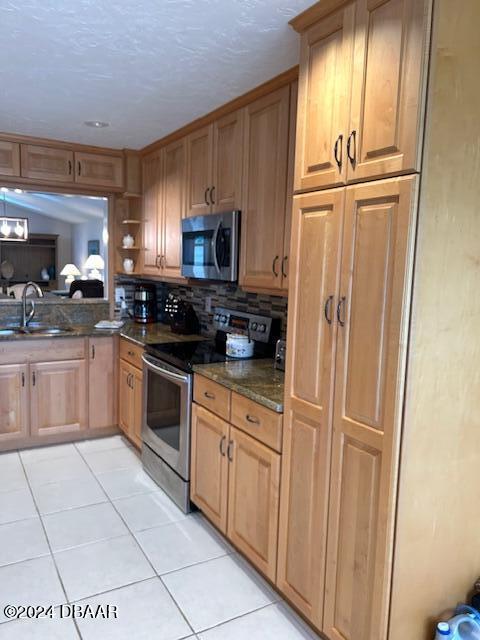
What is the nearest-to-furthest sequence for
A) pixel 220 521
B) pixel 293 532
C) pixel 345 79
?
pixel 345 79, pixel 293 532, pixel 220 521

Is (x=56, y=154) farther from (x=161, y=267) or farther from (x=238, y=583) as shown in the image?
(x=238, y=583)

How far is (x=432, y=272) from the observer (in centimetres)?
145

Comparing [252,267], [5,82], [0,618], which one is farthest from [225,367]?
[5,82]

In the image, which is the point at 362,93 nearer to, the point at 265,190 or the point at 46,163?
the point at 265,190

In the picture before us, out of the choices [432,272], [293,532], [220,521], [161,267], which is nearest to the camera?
[432,272]

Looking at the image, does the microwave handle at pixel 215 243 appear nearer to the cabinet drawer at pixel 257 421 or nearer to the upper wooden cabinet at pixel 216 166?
the upper wooden cabinet at pixel 216 166

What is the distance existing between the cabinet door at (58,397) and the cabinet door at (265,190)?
6.01 feet

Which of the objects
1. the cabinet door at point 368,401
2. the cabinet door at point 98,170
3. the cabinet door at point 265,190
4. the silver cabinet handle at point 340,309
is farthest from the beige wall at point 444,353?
the cabinet door at point 98,170

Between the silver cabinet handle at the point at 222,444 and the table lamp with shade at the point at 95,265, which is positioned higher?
the table lamp with shade at the point at 95,265

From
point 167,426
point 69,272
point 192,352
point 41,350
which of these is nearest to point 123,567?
point 167,426

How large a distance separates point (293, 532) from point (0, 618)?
1.23m

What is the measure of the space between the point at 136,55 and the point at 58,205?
2209 millimetres

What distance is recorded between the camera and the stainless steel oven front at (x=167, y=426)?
8.76 ft

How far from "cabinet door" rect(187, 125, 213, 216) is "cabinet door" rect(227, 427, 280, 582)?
149 centimetres
